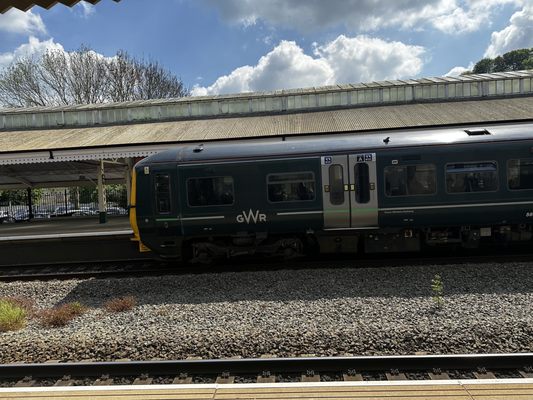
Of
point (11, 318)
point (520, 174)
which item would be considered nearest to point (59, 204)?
point (11, 318)

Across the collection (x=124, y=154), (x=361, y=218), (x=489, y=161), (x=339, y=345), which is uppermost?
(x=124, y=154)

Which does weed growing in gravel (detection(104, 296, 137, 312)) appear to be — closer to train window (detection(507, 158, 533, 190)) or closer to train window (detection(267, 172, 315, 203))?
train window (detection(267, 172, 315, 203))

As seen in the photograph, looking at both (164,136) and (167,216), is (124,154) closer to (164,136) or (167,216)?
(164,136)

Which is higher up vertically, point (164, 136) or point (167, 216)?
point (164, 136)

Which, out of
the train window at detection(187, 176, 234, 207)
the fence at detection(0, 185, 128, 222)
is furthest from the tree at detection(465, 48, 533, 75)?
the train window at detection(187, 176, 234, 207)

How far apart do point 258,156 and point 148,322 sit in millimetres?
Answer: 4589

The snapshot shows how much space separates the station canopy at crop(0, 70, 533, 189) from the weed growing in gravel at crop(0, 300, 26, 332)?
10240 mm

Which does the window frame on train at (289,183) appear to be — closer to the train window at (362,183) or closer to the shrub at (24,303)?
the train window at (362,183)

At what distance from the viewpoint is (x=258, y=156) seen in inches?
366

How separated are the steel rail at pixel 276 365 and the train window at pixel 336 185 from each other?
16.7ft

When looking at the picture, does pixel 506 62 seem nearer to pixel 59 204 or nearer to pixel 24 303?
pixel 59 204

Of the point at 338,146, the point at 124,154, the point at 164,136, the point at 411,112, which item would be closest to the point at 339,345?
the point at 338,146

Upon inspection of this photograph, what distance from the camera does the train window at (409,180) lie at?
8.98 m

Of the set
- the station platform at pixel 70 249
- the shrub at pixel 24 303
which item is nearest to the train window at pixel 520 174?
the station platform at pixel 70 249
